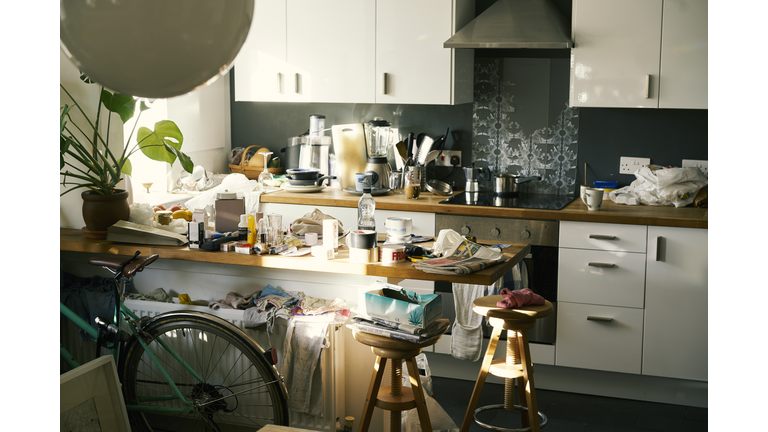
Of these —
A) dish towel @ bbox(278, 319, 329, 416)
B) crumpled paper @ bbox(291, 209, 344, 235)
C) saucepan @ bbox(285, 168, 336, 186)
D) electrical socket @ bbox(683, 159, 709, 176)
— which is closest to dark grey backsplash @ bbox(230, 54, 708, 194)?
electrical socket @ bbox(683, 159, 709, 176)

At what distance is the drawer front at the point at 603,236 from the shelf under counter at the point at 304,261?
29.8 inches

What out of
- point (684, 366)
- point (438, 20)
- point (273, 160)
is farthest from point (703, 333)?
point (273, 160)

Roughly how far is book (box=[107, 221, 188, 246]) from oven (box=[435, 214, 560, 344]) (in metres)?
1.55

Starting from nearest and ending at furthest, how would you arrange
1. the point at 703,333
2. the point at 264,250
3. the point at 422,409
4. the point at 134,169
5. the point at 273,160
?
the point at 422,409
the point at 264,250
the point at 703,333
the point at 134,169
the point at 273,160

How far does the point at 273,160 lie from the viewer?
464 cm

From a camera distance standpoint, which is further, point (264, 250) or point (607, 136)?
point (607, 136)

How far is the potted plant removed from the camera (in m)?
2.92

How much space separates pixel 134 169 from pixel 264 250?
185 centimetres

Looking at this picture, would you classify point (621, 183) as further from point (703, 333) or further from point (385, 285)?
point (385, 285)

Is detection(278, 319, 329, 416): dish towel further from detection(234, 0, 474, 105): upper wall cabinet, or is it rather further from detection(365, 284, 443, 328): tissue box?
detection(234, 0, 474, 105): upper wall cabinet

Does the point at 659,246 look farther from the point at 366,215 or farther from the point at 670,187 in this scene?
the point at 366,215

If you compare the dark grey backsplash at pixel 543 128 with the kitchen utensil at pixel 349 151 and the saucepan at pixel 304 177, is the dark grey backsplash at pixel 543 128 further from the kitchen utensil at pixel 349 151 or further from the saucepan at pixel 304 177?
the saucepan at pixel 304 177

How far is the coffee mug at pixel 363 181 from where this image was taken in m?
3.97

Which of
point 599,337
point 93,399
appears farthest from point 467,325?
point 93,399
